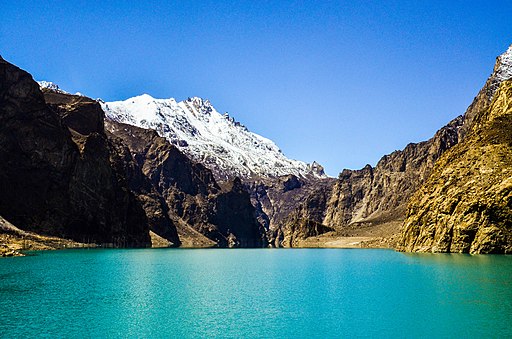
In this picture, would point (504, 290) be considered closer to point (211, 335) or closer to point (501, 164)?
point (211, 335)

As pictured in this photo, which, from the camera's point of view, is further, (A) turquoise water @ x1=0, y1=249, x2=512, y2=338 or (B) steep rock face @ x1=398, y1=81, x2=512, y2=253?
(B) steep rock face @ x1=398, y1=81, x2=512, y2=253

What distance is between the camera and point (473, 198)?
132500mm

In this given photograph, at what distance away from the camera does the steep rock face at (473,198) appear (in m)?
125

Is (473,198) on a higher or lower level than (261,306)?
higher

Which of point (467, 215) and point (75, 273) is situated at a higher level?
point (467, 215)

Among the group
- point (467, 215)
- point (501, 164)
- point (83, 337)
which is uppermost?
point (501, 164)

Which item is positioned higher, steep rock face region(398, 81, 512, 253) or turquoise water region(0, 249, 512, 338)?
steep rock face region(398, 81, 512, 253)

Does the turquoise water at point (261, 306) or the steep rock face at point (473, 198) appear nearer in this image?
the turquoise water at point (261, 306)

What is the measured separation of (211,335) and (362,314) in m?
17.0

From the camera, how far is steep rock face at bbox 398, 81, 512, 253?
125250 millimetres

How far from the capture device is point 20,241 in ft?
621

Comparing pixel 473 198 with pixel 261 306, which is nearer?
pixel 261 306

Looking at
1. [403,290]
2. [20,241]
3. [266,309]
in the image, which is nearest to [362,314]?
[266,309]

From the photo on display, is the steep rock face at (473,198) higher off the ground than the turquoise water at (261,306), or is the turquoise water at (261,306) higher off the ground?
the steep rock face at (473,198)
